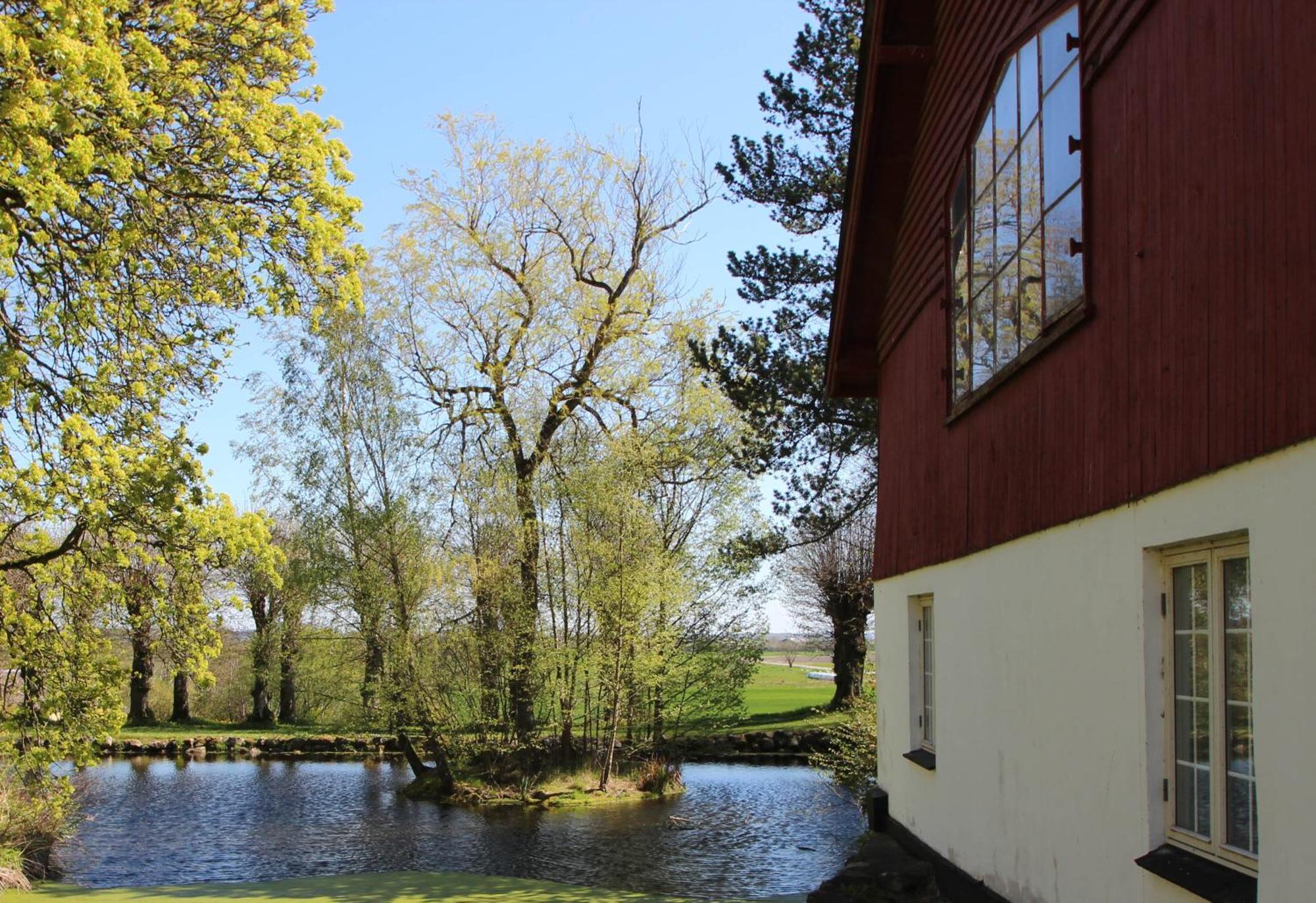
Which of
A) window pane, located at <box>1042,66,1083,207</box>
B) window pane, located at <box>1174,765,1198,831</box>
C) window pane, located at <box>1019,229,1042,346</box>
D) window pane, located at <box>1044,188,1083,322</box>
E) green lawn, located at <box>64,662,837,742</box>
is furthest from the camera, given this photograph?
green lawn, located at <box>64,662,837,742</box>

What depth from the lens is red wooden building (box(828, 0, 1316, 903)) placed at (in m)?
3.80

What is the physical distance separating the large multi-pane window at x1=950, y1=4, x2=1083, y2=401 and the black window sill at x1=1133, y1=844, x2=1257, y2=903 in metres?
2.53

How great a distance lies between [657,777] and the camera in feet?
77.6

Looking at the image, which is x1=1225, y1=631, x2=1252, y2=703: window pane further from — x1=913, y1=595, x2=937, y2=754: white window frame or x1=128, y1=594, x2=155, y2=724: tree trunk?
x1=128, y1=594, x2=155, y2=724: tree trunk

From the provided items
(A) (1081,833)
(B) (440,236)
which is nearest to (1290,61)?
(A) (1081,833)

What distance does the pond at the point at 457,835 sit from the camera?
48.8 feet

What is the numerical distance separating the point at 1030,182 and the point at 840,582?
92.4ft

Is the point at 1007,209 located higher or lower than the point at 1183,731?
higher

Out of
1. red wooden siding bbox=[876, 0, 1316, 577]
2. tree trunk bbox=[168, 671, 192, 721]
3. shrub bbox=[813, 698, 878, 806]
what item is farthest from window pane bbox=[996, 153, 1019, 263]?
tree trunk bbox=[168, 671, 192, 721]

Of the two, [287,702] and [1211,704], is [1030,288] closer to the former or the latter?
[1211,704]

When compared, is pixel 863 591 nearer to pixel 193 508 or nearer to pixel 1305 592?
pixel 193 508

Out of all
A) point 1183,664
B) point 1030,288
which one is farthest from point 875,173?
point 1183,664

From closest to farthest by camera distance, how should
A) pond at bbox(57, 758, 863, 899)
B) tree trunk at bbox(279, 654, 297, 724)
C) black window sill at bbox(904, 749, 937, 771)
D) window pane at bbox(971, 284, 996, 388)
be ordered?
1. window pane at bbox(971, 284, 996, 388)
2. black window sill at bbox(904, 749, 937, 771)
3. pond at bbox(57, 758, 863, 899)
4. tree trunk at bbox(279, 654, 297, 724)

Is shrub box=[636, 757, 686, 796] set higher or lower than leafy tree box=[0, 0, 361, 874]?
lower
